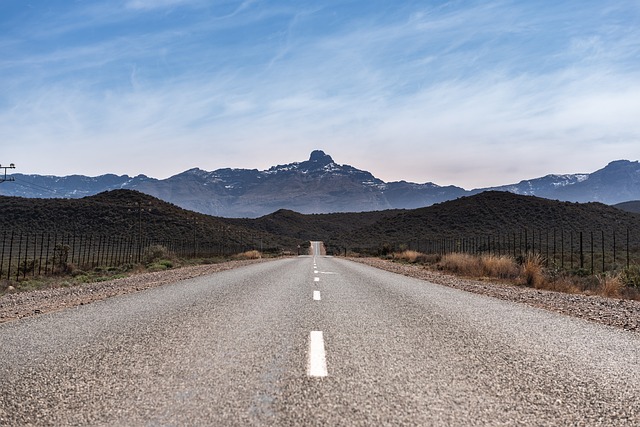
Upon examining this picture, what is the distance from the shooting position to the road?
392 centimetres

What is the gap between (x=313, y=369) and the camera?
517cm

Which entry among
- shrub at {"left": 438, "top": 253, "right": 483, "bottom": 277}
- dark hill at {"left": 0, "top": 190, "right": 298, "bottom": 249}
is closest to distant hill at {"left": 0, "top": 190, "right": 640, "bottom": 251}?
dark hill at {"left": 0, "top": 190, "right": 298, "bottom": 249}

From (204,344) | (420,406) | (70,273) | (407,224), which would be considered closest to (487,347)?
(420,406)

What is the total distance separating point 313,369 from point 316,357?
0.53 meters

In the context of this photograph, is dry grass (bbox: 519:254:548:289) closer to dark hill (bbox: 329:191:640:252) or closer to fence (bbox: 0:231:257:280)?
fence (bbox: 0:231:257:280)

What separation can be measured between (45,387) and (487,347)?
4732 millimetres

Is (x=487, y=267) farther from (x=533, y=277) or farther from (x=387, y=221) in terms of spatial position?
(x=387, y=221)

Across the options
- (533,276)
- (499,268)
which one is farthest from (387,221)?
(533,276)

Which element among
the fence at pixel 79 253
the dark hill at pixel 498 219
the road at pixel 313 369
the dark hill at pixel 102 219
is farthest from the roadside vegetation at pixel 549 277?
the dark hill at pixel 498 219

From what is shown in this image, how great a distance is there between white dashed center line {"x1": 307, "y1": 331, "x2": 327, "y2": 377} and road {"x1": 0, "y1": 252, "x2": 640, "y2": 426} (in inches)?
0.9

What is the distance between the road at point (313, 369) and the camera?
3.92 meters

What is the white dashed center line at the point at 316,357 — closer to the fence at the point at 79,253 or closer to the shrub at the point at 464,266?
the fence at the point at 79,253

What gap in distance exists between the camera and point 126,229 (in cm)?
8250

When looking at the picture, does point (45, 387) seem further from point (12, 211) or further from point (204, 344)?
point (12, 211)
